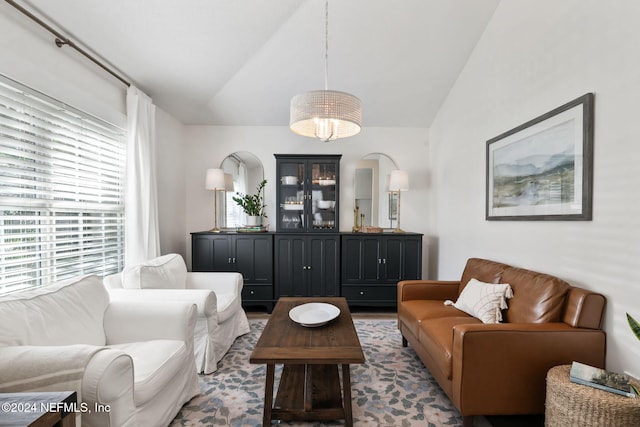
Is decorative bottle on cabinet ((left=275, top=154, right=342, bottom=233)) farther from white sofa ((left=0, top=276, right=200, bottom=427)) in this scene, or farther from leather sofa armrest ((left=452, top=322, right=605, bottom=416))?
leather sofa armrest ((left=452, top=322, right=605, bottom=416))

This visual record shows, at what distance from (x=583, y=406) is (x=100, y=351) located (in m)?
2.12

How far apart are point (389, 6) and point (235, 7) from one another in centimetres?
136

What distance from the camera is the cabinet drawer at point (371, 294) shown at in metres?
3.64

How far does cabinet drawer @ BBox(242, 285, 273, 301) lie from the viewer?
11.9 feet

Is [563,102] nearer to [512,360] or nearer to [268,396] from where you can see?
[512,360]

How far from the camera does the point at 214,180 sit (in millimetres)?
3801

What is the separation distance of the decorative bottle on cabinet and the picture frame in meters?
1.77

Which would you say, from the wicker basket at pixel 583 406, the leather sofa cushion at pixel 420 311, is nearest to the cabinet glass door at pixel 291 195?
the leather sofa cushion at pixel 420 311

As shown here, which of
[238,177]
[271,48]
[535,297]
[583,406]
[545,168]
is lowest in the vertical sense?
[583,406]

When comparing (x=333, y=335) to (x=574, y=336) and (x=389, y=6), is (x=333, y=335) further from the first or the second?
(x=389, y=6)

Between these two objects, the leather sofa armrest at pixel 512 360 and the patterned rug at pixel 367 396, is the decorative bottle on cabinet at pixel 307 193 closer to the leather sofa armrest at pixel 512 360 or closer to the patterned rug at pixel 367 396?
the patterned rug at pixel 367 396

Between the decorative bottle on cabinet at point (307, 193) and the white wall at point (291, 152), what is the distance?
31cm

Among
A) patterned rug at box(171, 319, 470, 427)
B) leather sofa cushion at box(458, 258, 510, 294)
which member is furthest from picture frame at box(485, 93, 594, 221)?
patterned rug at box(171, 319, 470, 427)

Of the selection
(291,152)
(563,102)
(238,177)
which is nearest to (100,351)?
(563,102)
